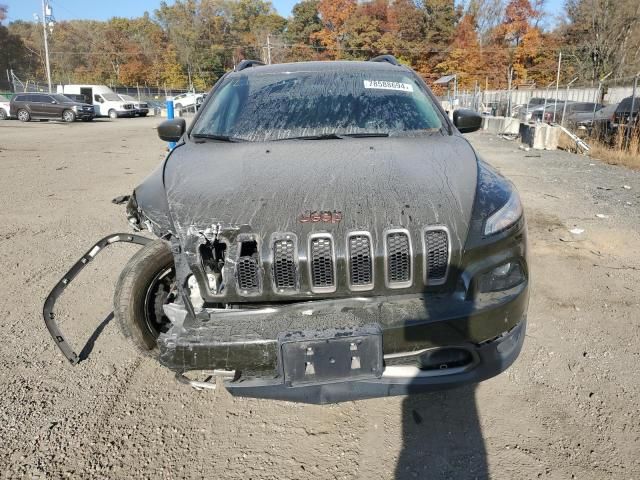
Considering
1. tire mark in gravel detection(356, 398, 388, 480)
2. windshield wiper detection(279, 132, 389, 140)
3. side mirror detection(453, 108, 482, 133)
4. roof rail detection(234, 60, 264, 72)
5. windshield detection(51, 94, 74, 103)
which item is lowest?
tire mark in gravel detection(356, 398, 388, 480)

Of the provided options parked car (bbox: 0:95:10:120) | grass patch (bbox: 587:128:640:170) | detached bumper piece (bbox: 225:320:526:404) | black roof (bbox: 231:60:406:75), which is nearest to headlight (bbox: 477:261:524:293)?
detached bumper piece (bbox: 225:320:526:404)

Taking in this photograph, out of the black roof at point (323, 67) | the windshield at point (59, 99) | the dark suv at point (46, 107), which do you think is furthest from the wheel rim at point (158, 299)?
the windshield at point (59, 99)

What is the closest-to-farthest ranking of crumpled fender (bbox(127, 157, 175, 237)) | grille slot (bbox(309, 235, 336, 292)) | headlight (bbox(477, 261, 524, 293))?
grille slot (bbox(309, 235, 336, 292)) → headlight (bbox(477, 261, 524, 293)) → crumpled fender (bbox(127, 157, 175, 237))

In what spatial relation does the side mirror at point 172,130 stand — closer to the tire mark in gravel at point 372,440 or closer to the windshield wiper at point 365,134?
the windshield wiper at point 365,134

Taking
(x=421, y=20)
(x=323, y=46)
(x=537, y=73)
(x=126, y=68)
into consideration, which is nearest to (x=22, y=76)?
(x=126, y=68)

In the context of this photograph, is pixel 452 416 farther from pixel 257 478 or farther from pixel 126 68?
pixel 126 68

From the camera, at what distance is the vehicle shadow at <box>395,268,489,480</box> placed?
2.07m

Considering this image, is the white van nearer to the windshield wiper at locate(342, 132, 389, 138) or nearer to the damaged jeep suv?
the windshield wiper at locate(342, 132, 389, 138)

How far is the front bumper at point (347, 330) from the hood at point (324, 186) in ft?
1.02

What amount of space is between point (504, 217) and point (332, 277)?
0.87 m

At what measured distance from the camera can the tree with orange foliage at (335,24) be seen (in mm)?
58875

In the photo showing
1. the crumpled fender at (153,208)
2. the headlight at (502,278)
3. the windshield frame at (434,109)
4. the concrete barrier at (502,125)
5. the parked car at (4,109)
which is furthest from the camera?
the parked car at (4,109)

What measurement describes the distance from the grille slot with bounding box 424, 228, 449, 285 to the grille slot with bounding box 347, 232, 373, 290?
248 millimetres

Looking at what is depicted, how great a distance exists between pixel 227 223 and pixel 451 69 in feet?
165
